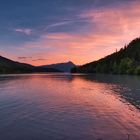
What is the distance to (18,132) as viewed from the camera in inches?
985

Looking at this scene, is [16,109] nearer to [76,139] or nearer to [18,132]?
[18,132]

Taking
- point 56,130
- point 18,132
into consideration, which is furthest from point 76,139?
point 18,132

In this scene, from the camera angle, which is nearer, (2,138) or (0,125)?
(2,138)

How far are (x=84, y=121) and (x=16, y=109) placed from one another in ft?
39.1

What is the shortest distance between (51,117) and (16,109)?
295 inches

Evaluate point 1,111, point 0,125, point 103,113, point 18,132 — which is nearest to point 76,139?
point 18,132

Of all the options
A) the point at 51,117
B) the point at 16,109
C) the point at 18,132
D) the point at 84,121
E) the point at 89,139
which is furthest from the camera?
the point at 16,109

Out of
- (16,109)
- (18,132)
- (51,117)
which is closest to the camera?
(18,132)

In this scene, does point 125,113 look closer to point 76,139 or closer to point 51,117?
point 51,117

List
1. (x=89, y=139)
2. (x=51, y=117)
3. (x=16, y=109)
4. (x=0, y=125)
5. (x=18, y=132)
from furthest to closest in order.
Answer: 1. (x=16, y=109)
2. (x=51, y=117)
3. (x=0, y=125)
4. (x=18, y=132)
5. (x=89, y=139)

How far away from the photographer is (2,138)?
75.6 ft

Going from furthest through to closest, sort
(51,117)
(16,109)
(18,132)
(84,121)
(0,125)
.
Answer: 1. (16,109)
2. (51,117)
3. (84,121)
4. (0,125)
5. (18,132)

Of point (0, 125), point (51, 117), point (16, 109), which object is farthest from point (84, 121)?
point (16, 109)

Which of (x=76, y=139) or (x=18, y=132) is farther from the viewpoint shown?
(x=18, y=132)
